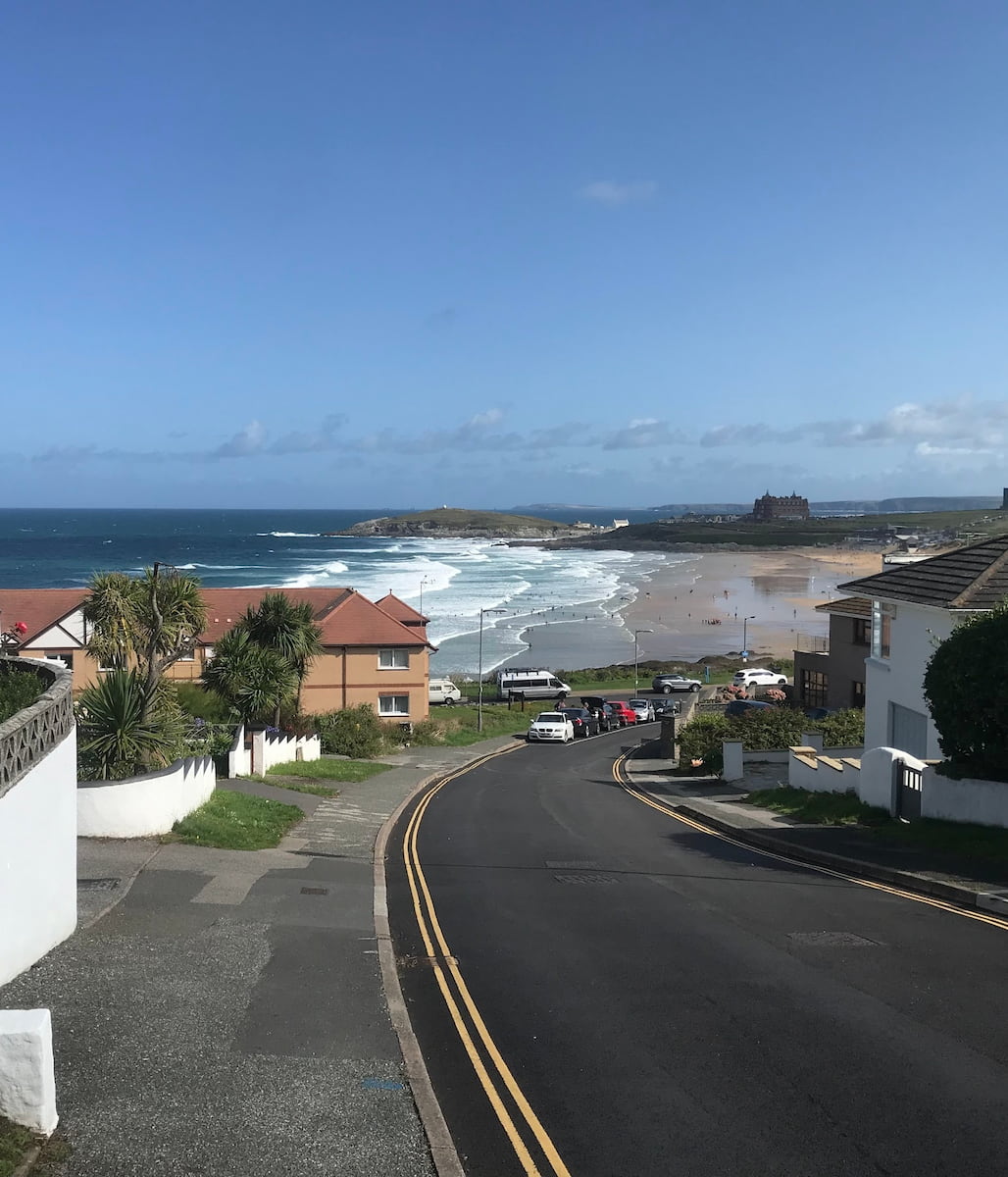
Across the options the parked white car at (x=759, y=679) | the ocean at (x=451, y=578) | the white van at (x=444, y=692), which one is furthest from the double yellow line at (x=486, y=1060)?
the ocean at (x=451, y=578)

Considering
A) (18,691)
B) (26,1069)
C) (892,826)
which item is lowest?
(892,826)

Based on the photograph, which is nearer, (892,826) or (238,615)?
(892,826)

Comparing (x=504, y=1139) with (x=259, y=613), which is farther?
(x=259, y=613)

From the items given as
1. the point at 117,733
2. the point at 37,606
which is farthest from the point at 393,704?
the point at 117,733

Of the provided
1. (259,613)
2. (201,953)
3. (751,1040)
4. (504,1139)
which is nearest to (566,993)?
(751,1040)

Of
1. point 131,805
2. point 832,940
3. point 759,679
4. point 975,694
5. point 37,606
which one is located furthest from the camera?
point 759,679

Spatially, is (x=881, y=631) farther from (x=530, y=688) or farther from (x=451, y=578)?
(x=451, y=578)

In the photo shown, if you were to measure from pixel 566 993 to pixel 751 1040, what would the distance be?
209cm

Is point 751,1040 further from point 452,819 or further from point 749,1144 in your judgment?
point 452,819

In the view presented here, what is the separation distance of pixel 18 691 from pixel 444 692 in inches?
1866

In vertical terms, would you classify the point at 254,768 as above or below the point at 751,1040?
below

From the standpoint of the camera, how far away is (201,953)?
447 inches

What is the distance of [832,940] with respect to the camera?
12.4 metres

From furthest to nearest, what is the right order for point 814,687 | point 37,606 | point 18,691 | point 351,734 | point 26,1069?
1. point 814,687
2. point 37,606
3. point 351,734
4. point 18,691
5. point 26,1069
